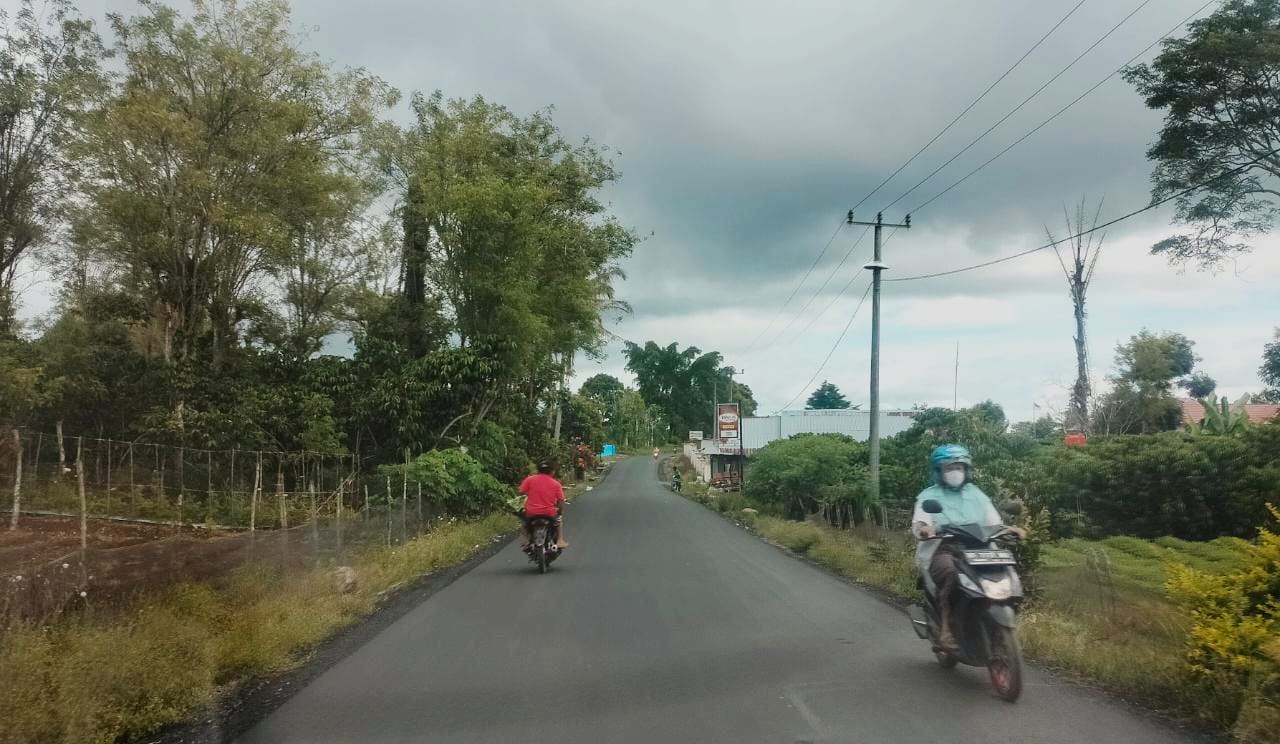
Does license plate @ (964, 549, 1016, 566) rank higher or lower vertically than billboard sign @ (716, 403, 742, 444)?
lower

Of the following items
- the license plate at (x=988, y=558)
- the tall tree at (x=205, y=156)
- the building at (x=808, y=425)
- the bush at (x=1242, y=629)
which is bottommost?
the bush at (x=1242, y=629)

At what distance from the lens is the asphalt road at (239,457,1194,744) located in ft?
19.0

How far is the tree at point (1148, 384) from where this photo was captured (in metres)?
47.5

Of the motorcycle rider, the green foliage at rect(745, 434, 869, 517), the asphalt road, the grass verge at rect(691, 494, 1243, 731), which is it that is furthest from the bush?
the green foliage at rect(745, 434, 869, 517)

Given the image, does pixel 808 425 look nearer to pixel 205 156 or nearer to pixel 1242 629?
pixel 205 156

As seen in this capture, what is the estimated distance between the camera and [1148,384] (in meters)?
50.0

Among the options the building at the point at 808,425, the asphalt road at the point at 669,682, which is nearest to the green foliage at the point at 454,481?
the asphalt road at the point at 669,682

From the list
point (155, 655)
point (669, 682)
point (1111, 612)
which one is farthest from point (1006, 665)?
point (155, 655)

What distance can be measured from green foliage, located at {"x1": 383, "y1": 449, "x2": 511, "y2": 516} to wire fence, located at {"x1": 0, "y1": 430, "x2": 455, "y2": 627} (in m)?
0.31

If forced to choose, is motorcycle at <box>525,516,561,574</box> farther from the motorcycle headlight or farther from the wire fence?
the motorcycle headlight

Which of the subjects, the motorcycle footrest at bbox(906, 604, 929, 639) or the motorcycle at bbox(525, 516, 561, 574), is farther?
the motorcycle at bbox(525, 516, 561, 574)

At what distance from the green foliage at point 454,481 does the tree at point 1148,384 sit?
32527 millimetres

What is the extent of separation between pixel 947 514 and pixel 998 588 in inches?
31.7

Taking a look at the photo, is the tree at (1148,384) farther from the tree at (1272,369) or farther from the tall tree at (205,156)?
the tall tree at (205,156)
